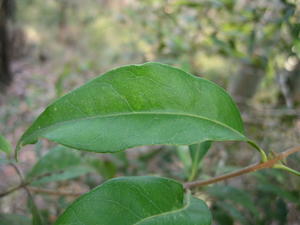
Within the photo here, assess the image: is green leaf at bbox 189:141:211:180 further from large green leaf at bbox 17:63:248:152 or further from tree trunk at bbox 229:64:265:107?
tree trunk at bbox 229:64:265:107

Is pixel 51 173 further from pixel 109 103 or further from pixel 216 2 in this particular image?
pixel 216 2

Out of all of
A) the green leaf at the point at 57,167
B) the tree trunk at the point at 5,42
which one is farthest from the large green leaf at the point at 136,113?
the tree trunk at the point at 5,42

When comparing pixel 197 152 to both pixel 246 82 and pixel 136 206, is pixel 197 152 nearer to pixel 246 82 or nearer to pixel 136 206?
pixel 136 206

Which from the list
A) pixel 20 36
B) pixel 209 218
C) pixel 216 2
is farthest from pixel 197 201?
pixel 20 36

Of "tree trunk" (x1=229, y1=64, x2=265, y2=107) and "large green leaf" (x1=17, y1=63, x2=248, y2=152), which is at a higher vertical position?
"large green leaf" (x1=17, y1=63, x2=248, y2=152)

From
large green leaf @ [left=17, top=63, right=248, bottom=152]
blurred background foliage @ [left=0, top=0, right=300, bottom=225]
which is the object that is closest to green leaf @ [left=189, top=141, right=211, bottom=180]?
blurred background foliage @ [left=0, top=0, right=300, bottom=225]

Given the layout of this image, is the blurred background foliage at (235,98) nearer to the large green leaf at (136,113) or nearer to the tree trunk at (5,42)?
the tree trunk at (5,42)
